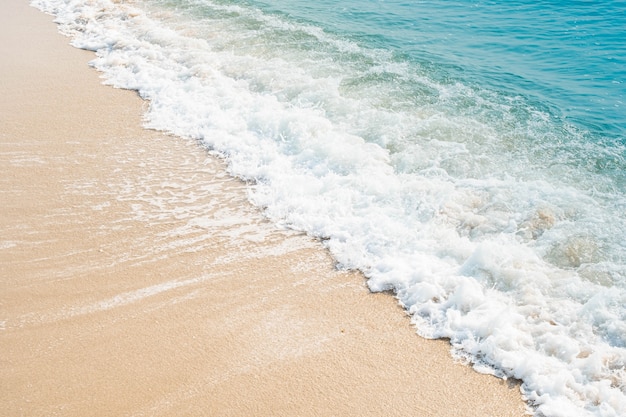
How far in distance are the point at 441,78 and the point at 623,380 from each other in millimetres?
8200

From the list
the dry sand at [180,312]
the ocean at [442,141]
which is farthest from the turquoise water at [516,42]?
the dry sand at [180,312]

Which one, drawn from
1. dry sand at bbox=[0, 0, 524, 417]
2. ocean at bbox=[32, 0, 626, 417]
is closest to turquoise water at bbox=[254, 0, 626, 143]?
ocean at bbox=[32, 0, 626, 417]

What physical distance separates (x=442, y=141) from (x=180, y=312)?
216 inches

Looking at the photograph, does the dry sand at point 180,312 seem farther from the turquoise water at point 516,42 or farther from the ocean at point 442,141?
the turquoise water at point 516,42

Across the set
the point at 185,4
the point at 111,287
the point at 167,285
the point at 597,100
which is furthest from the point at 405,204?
the point at 185,4

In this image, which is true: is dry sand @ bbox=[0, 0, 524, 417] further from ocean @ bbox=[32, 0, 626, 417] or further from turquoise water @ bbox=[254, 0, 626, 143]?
turquoise water @ bbox=[254, 0, 626, 143]

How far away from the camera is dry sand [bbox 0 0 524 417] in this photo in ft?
17.0

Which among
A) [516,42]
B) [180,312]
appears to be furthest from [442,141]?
[516,42]

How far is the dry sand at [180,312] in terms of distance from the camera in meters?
5.18

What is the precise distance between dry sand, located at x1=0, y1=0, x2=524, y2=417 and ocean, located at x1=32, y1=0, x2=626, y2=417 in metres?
0.42

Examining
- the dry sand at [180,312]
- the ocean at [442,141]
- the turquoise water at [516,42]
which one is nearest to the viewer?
the dry sand at [180,312]

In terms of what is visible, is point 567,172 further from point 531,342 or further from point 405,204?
point 531,342

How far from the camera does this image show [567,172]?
879 cm

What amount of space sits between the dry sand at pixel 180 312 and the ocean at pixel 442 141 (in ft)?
1.38
